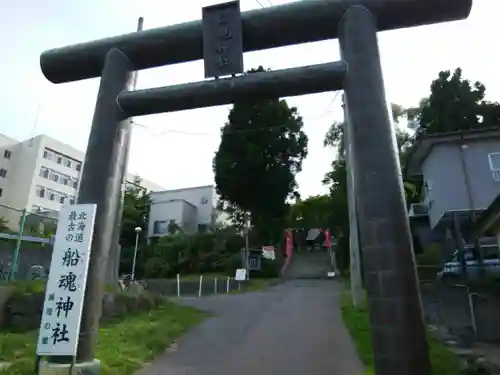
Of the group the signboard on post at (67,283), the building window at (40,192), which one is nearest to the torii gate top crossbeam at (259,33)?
the signboard on post at (67,283)

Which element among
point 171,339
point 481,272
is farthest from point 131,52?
point 481,272

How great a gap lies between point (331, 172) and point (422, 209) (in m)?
11.3

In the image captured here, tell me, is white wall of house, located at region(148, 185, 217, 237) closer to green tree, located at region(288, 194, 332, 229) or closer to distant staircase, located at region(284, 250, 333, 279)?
green tree, located at region(288, 194, 332, 229)

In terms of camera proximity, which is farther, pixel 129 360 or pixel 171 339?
pixel 171 339

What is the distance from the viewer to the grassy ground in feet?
19.2

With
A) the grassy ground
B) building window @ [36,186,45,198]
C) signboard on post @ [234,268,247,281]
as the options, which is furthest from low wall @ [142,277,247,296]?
building window @ [36,186,45,198]

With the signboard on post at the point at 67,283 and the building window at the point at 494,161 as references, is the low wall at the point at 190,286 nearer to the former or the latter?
the building window at the point at 494,161

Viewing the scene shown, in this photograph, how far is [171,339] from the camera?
8734mm

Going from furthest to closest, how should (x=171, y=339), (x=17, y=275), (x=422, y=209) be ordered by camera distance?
(x=422, y=209), (x=17, y=275), (x=171, y=339)

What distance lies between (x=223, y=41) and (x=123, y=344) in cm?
579

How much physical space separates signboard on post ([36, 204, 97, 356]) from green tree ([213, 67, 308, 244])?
24.3m

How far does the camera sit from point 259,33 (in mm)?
5875

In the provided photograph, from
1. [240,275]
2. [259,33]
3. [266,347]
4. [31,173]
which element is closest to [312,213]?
[240,275]

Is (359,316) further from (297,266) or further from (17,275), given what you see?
(297,266)
